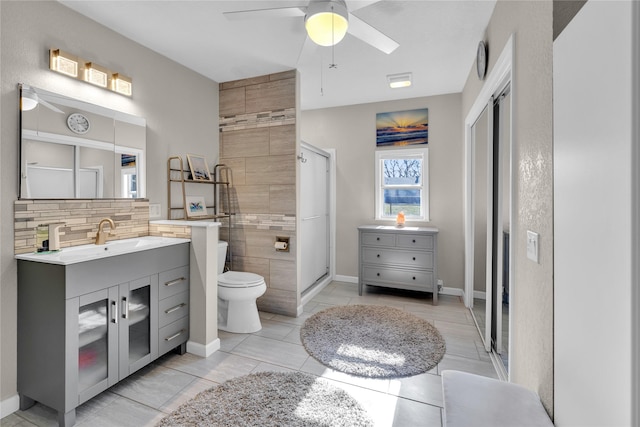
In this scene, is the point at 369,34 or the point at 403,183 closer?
the point at 369,34

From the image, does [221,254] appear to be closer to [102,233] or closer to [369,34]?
[102,233]

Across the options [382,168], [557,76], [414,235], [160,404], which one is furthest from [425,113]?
[160,404]

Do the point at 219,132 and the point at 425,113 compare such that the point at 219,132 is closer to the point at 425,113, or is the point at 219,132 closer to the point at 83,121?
the point at 83,121

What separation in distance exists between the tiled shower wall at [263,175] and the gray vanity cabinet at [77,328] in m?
1.36

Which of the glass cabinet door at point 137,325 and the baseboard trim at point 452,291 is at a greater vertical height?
the glass cabinet door at point 137,325

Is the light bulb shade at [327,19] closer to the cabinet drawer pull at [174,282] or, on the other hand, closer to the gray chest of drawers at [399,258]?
the cabinet drawer pull at [174,282]

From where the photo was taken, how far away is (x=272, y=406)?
1.73 metres

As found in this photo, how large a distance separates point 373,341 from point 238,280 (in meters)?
1.33

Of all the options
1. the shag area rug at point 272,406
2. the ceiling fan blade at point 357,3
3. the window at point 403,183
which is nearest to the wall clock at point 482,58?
the ceiling fan blade at point 357,3

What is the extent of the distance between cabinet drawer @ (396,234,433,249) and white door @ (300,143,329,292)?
1.07 meters

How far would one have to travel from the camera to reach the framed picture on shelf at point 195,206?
293cm

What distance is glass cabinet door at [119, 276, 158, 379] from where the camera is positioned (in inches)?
74.5

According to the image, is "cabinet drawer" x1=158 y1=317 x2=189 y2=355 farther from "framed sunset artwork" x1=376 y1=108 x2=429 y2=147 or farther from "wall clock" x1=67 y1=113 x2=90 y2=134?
"framed sunset artwork" x1=376 y1=108 x2=429 y2=147

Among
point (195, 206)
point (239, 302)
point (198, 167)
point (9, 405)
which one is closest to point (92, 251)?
point (9, 405)
